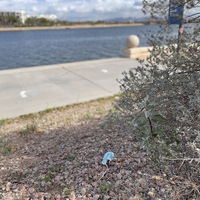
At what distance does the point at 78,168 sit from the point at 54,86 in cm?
405

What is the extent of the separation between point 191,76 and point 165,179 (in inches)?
35.9

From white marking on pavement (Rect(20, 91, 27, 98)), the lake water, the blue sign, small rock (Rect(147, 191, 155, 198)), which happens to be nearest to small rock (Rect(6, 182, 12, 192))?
small rock (Rect(147, 191, 155, 198))

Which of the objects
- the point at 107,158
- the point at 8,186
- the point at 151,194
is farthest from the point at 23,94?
the point at 151,194

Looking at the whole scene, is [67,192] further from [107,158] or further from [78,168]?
[107,158]

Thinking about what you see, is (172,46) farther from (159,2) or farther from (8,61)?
(8,61)

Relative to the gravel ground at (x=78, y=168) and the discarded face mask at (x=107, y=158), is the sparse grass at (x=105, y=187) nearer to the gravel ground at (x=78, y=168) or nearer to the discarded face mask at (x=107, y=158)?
the gravel ground at (x=78, y=168)

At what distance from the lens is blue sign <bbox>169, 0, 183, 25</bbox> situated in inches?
91.7

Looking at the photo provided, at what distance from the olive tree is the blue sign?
6cm

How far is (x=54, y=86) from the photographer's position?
611 cm

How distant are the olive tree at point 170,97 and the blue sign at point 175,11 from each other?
6 cm

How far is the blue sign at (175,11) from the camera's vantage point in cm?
233

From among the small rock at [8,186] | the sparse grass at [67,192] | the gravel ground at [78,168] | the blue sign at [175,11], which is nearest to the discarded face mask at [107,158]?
the gravel ground at [78,168]

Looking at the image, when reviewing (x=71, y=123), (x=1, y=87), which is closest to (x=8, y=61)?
(x=1, y=87)

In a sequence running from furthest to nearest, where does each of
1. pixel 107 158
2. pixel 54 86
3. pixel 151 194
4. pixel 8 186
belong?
1. pixel 54 86
2. pixel 107 158
3. pixel 8 186
4. pixel 151 194
